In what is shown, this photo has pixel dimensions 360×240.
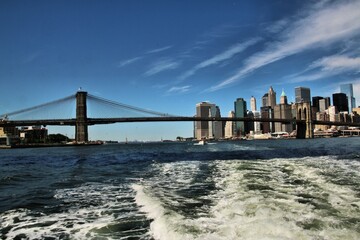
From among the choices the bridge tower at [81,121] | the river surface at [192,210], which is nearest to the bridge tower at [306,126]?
the bridge tower at [81,121]

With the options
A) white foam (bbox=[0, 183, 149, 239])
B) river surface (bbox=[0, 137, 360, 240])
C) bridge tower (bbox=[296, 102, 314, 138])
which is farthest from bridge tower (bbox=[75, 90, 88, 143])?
bridge tower (bbox=[296, 102, 314, 138])

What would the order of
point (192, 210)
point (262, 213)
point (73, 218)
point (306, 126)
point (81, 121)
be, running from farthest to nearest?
point (306, 126) → point (81, 121) → point (192, 210) → point (73, 218) → point (262, 213)

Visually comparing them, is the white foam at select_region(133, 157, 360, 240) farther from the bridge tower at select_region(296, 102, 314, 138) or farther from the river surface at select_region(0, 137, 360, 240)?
the bridge tower at select_region(296, 102, 314, 138)

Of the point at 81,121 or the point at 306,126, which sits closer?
the point at 81,121

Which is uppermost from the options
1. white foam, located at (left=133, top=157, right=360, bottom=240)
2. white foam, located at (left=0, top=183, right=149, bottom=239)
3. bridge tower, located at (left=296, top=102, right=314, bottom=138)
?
bridge tower, located at (left=296, top=102, right=314, bottom=138)

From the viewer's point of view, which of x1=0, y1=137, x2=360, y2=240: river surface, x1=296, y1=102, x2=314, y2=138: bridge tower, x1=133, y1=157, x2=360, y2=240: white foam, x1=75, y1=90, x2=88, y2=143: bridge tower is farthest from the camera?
x1=296, y1=102, x2=314, y2=138: bridge tower

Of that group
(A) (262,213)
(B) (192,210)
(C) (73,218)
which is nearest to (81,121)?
(C) (73,218)

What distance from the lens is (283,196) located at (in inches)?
290

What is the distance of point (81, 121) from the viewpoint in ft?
218

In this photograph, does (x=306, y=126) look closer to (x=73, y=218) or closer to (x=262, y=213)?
(x=262, y=213)

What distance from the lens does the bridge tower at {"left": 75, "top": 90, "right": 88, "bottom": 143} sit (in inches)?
2623

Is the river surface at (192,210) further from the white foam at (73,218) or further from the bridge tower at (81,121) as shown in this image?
the bridge tower at (81,121)

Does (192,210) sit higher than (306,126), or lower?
lower

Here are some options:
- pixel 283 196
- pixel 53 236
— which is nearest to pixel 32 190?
pixel 53 236
